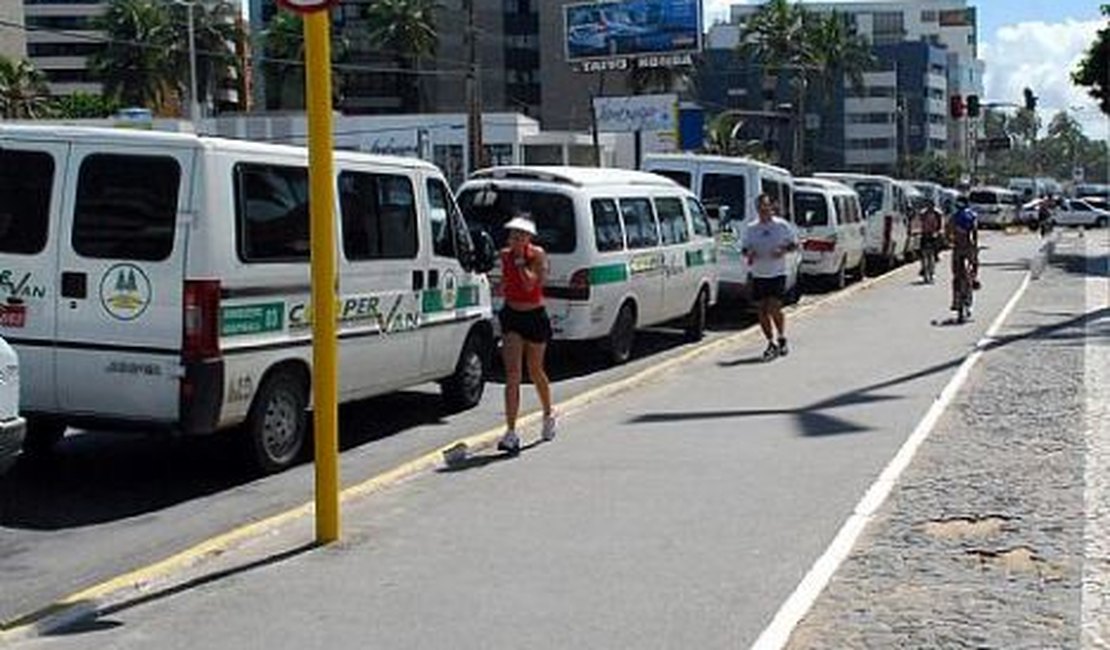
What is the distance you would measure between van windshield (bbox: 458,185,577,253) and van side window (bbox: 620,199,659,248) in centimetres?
123

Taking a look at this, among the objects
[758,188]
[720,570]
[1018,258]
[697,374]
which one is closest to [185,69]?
[1018,258]

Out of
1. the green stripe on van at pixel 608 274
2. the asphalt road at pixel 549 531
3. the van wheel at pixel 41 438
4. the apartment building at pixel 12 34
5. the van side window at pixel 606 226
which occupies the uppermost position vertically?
the apartment building at pixel 12 34

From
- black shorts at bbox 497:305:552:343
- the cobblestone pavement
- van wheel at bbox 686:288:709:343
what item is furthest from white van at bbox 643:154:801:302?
black shorts at bbox 497:305:552:343

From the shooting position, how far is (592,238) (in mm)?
15156

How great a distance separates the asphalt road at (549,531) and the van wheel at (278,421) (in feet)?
0.69

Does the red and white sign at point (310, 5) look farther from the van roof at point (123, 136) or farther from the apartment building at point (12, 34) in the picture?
the apartment building at point (12, 34)

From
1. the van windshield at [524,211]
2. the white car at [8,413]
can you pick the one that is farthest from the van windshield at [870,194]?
the white car at [8,413]

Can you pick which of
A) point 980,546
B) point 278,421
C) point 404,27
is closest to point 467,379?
point 278,421

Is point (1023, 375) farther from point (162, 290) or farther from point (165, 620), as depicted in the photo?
point (165, 620)

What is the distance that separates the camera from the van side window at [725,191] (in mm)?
22094

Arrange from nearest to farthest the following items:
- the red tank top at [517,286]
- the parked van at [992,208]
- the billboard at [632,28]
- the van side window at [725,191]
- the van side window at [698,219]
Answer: the red tank top at [517,286]
the van side window at [698,219]
the van side window at [725,191]
the billboard at [632,28]
the parked van at [992,208]

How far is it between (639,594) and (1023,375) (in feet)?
27.2

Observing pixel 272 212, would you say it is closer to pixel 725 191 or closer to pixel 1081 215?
pixel 725 191

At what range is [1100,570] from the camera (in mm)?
6945
